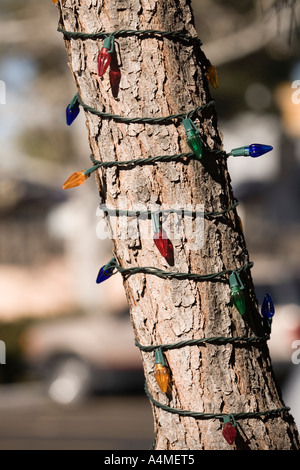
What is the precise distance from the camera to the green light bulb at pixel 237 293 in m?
1.96

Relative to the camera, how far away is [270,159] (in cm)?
2930

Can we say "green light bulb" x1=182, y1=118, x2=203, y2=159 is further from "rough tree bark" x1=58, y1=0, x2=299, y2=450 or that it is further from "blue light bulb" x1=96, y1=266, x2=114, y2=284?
"blue light bulb" x1=96, y1=266, x2=114, y2=284

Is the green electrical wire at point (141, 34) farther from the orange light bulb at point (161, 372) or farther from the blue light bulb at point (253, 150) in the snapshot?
Result: the orange light bulb at point (161, 372)

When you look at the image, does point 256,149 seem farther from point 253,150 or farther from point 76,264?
point 76,264

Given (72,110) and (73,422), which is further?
(73,422)

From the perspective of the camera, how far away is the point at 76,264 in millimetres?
14500

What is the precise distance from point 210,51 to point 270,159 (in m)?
16.6

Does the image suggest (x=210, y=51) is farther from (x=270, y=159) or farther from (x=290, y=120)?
(x=270, y=159)

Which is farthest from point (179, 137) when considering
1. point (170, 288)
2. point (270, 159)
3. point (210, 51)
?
point (270, 159)

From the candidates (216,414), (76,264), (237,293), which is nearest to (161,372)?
(216,414)

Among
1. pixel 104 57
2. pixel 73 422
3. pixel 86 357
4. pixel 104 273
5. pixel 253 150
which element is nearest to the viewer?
pixel 104 57

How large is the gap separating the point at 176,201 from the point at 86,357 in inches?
318

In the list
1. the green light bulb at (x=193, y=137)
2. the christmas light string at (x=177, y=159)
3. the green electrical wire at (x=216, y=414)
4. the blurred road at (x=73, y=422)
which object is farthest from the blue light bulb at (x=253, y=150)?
the blurred road at (x=73, y=422)

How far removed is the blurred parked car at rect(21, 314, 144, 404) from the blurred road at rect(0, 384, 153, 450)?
237mm
